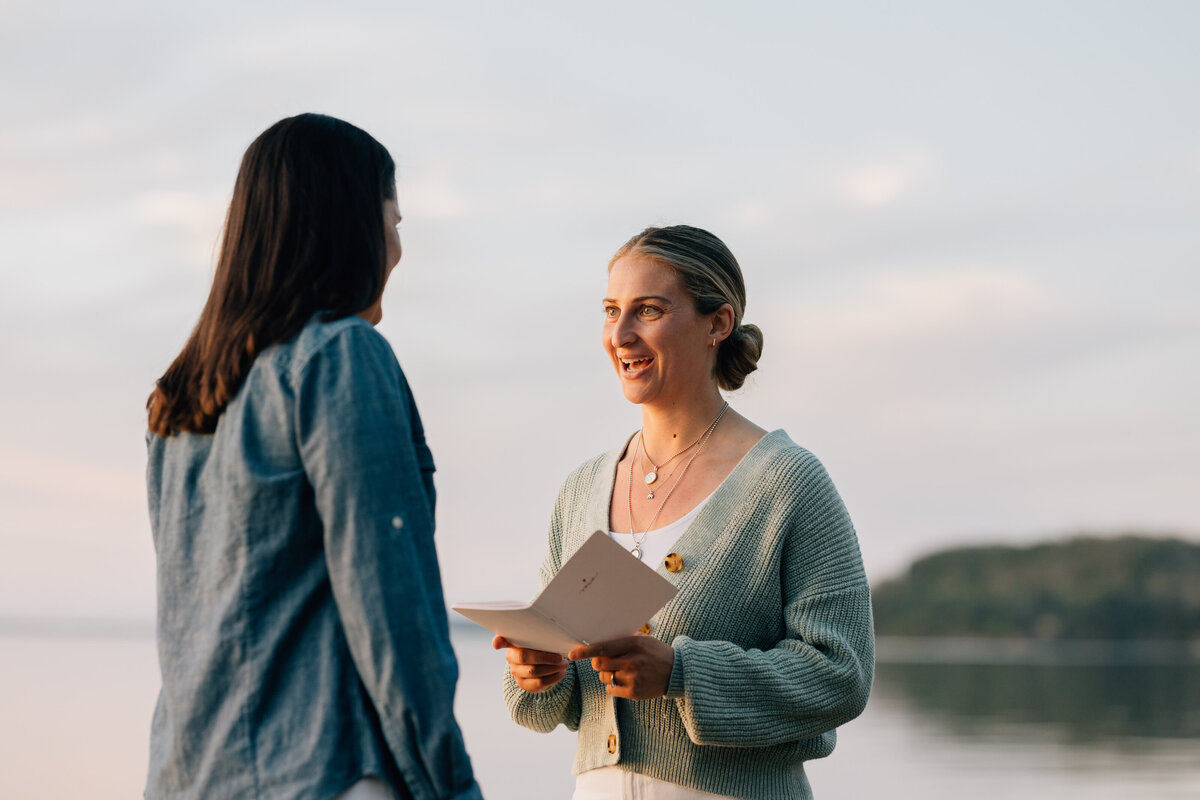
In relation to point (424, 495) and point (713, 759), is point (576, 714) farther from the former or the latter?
point (424, 495)

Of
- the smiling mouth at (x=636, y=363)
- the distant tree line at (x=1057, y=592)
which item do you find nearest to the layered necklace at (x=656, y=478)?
the smiling mouth at (x=636, y=363)

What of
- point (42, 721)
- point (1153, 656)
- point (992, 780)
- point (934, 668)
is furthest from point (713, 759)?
point (1153, 656)

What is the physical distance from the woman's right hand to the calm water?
665 cm

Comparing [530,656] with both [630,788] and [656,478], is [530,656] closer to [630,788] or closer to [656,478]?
[630,788]

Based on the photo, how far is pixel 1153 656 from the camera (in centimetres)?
4000

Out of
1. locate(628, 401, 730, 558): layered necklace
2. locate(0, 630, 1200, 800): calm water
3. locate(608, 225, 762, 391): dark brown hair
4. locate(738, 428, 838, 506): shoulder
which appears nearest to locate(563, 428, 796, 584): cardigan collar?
locate(738, 428, 838, 506): shoulder

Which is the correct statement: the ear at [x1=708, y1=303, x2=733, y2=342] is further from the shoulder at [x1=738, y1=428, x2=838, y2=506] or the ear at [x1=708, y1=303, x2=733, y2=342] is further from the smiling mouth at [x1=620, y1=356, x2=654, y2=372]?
the shoulder at [x1=738, y1=428, x2=838, y2=506]

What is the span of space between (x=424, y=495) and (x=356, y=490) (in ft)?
0.35

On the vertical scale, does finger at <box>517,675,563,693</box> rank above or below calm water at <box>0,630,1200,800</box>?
above

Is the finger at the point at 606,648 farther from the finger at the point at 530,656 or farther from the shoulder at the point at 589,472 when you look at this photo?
the shoulder at the point at 589,472

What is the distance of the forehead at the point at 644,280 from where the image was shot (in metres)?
2.79

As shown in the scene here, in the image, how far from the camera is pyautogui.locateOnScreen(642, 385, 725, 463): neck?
287 cm

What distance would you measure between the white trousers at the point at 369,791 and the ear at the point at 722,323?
1556mm

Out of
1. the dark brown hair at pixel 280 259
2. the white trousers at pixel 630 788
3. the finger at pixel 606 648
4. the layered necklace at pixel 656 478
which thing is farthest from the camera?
the layered necklace at pixel 656 478
